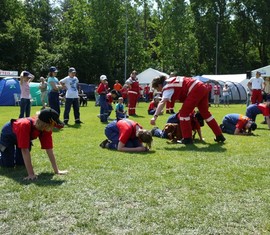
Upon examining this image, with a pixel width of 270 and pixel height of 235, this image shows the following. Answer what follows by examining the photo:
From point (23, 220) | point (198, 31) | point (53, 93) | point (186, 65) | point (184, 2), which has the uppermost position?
point (184, 2)

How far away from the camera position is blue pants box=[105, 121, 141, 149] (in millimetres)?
7652

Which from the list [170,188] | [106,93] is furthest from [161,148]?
[106,93]

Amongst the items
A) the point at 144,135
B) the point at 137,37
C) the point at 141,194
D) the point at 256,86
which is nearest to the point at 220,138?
the point at 144,135

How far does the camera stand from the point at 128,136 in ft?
24.3

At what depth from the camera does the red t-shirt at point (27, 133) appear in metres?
5.35

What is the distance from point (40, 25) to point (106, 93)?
47.4 meters

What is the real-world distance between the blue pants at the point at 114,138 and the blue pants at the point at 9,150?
2088 mm

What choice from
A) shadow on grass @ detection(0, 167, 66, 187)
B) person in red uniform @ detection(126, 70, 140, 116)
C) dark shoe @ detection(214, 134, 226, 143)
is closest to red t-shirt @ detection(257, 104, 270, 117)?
dark shoe @ detection(214, 134, 226, 143)

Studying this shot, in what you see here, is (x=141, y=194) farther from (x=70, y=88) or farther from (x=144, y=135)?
(x=70, y=88)

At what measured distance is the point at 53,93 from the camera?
12016 millimetres

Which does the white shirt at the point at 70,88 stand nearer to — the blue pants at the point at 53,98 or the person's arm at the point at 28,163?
the blue pants at the point at 53,98

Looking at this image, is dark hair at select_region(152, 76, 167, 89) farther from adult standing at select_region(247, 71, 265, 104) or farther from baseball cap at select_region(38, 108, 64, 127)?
adult standing at select_region(247, 71, 265, 104)

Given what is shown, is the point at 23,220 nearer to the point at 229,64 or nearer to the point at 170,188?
the point at 170,188

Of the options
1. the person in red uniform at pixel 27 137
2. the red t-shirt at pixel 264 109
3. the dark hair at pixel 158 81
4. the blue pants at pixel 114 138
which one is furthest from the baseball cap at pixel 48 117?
the red t-shirt at pixel 264 109
